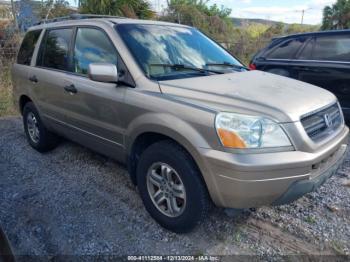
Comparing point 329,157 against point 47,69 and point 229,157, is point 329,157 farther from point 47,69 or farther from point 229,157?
point 47,69

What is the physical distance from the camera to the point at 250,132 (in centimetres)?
236

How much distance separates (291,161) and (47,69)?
3196 mm

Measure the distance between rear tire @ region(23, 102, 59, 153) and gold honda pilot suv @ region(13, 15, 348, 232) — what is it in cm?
60

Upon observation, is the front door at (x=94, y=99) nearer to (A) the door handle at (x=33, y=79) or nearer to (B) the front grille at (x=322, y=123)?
(A) the door handle at (x=33, y=79)

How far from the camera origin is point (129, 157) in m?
3.15

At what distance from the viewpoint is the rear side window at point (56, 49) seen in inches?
153

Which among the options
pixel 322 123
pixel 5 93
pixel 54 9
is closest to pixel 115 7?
pixel 54 9

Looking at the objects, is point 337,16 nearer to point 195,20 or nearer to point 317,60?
point 195,20

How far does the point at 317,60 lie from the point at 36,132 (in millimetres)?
4703

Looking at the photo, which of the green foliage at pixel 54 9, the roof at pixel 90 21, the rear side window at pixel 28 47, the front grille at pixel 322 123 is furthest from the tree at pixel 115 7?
the front grille at pixel 322 123

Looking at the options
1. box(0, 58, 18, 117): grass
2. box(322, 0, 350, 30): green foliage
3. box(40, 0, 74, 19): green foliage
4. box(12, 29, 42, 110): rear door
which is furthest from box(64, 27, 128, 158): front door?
box(322, 0, 350, 30): green foliage

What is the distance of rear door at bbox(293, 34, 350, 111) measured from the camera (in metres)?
5.43

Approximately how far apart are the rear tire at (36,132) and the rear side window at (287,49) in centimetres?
417

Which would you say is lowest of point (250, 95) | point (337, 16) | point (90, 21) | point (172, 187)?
point (172, 187)
